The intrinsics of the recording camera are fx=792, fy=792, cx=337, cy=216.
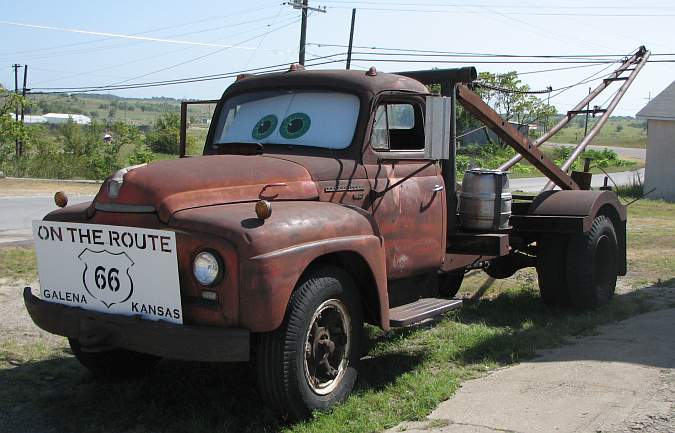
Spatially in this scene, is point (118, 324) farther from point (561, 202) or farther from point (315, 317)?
point (561, 202)

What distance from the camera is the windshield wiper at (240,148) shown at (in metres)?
5.52

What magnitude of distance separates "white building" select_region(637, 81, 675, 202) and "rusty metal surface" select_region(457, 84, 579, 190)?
18368 mm

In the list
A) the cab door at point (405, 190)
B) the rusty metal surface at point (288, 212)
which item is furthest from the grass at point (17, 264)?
the cab door at point (405, 190)

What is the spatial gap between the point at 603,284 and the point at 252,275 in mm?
5071

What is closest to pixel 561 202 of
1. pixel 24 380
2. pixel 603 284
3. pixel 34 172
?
pixel 603 284

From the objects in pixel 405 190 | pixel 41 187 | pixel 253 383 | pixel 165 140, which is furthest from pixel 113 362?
pixel 165 140

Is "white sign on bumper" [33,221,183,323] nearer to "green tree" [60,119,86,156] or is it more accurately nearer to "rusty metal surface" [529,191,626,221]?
"rusty metal surface" [529,191,626,221]

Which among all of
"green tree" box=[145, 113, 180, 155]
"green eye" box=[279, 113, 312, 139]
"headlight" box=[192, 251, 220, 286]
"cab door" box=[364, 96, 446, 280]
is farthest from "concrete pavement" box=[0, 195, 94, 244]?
"green tree" box=[145, 113, 180, 155]

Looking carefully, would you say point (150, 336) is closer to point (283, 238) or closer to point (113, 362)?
point (283, 238)

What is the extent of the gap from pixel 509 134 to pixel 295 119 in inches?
105

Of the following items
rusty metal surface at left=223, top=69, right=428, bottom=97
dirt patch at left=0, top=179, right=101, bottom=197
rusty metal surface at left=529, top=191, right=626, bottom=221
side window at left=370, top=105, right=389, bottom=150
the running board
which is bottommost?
dirt patch at left=0, top=179, right=101, bottom=197

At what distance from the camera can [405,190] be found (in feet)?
18.9

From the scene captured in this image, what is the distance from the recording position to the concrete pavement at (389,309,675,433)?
445 centimetres

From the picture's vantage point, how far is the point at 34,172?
3125 centimetres
